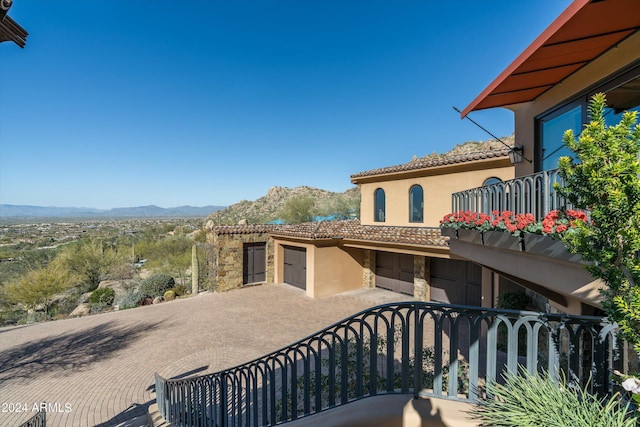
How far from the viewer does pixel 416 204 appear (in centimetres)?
1414

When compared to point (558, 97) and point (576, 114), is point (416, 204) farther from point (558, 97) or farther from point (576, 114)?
point (576, 114)

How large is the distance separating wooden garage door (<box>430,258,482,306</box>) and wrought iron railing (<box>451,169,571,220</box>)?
659 centimetres

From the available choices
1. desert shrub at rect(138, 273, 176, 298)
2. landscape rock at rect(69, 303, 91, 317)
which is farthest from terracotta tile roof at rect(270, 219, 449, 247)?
landscape rock at rect(69, 303, 91, 317)

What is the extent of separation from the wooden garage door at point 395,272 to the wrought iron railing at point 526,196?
324 inches

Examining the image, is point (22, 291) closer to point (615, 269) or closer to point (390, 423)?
point (390, 423)

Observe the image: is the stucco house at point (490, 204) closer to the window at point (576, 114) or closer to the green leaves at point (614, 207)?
the window at point (576, 114)

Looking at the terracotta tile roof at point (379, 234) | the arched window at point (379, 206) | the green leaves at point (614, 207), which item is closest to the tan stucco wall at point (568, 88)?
the green leaves at point (614, 207)

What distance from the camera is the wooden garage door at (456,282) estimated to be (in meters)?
12.1

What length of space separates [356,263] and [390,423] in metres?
12.9

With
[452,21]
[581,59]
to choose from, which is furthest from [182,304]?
[452,21]

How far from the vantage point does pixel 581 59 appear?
4.75 meters

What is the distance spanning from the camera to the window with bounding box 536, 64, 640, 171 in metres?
4.26

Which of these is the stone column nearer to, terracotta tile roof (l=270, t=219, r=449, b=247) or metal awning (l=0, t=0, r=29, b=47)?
terracotta tile roof (l=270, t=219, r=449, b=247)

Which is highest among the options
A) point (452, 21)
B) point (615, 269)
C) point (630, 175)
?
point (452, 21)
